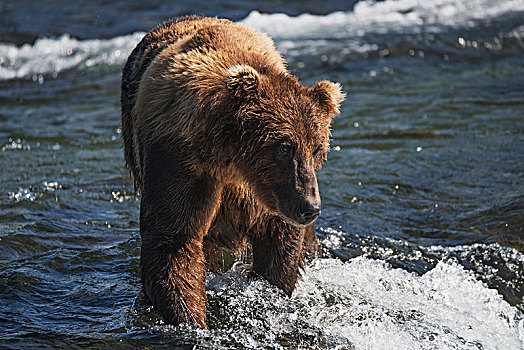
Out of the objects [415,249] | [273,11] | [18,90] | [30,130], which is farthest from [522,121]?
[273,11]

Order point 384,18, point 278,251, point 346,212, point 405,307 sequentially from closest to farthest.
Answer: point 278,251
point 405,307
point 346,212
point 384,18

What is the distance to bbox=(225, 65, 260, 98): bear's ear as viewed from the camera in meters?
3.79

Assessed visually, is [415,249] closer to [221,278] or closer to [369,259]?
[369,259]

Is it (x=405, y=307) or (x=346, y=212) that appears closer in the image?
(x=405, y=307)

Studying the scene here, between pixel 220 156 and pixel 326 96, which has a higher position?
pixel 326 96

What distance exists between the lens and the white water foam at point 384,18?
15.6 metres

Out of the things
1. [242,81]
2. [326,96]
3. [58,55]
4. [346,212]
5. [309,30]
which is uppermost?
[242,81]

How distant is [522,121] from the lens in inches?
372

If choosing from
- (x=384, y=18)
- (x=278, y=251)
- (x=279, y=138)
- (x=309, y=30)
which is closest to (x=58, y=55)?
(x=309, y=30)

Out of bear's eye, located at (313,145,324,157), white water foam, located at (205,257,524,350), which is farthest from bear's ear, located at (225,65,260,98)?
white water foam, located at (205,257,524,350)

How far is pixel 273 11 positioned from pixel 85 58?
19.6 feet

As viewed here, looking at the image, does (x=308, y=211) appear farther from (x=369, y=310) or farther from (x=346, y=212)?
(x=346, y=212)

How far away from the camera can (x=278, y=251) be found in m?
4.45

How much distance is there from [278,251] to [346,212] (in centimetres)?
244
